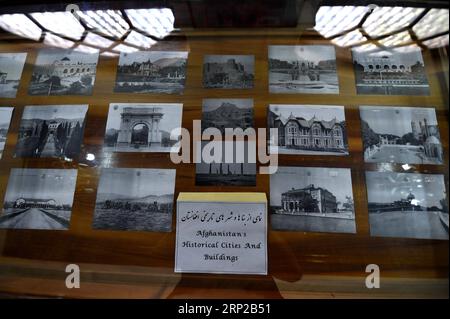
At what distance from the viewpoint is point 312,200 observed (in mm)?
518

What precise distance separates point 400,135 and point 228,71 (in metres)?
0.34

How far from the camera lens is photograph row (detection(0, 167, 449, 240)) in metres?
0.51

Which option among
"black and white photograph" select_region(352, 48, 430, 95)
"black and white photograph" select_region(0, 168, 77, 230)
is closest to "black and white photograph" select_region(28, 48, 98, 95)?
"black and white photograph" select_region(0, 168, 77, 230)

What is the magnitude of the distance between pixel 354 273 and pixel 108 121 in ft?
1.67

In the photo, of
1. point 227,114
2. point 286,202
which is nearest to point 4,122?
point 227,114

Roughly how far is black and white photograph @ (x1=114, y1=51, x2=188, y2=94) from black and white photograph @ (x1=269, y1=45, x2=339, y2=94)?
0.59 ft

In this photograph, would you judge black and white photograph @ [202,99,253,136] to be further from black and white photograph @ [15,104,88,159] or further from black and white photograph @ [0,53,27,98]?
black and white photograph @ [0,53,27,98]

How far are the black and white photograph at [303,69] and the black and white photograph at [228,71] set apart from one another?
4 centimetres

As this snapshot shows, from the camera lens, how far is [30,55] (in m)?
0.62

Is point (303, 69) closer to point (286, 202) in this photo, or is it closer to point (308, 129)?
point (308, 129)

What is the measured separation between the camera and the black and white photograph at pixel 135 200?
514 millimetres

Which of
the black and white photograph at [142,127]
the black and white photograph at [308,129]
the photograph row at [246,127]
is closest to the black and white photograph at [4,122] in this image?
the photograph row at [246,127]

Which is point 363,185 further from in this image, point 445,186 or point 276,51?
point 276,51
